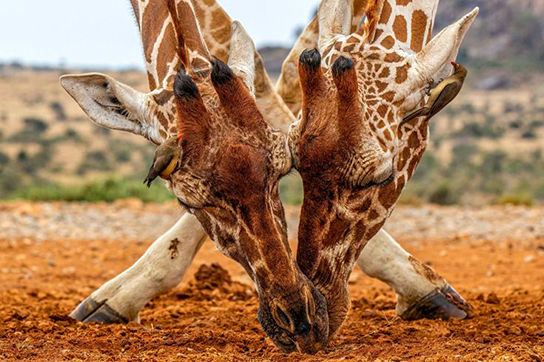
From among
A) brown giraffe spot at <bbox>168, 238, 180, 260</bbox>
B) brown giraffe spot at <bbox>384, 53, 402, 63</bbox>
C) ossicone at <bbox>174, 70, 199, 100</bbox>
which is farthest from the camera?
brown giraffe spot at <bbox>168, 238, 180, 260</bbox>

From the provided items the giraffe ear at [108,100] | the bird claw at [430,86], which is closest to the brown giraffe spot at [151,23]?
the giraffe ear at [108,100]

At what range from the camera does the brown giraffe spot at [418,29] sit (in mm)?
5379

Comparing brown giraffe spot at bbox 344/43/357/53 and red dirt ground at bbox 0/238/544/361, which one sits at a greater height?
brown giraffe spot at bbox 344/43/357/53

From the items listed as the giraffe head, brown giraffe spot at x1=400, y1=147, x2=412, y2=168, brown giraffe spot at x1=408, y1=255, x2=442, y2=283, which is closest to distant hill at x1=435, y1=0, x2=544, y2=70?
brown giraffe spot at x1=408, y1=255, x2=442, y2=283

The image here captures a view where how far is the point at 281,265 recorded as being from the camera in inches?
160

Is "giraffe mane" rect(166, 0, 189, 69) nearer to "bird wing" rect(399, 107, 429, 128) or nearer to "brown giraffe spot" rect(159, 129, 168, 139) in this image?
"brown giraffe spot" rect(159, 129, 168, 139)

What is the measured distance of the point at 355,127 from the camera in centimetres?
438

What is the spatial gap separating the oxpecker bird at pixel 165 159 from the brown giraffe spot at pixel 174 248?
1.70m

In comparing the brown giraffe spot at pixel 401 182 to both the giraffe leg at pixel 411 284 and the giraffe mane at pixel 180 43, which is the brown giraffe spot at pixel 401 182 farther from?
the giraffe mane at pixel 180 43

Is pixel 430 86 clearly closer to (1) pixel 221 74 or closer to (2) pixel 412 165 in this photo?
(2) pixel 412 165

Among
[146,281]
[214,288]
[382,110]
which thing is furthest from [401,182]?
[214,288]

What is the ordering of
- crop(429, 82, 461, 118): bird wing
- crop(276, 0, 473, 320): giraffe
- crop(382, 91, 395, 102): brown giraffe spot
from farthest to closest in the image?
crop(276, 0, 473, 320): giraffe, crop(382, 91, 395, 102): brown giraffe spot, crop(429, 82, 461, 118): bird wing

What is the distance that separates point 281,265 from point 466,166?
87.5 feet

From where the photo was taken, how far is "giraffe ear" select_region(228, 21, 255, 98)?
4793mm
